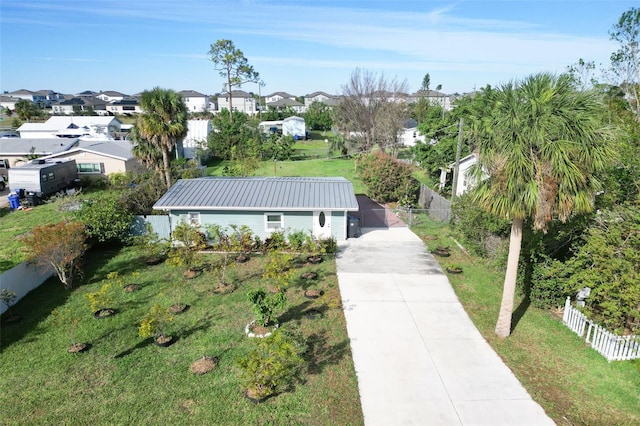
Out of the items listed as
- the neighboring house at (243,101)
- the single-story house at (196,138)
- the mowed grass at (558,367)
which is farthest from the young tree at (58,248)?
the neighboring house at (243,101)

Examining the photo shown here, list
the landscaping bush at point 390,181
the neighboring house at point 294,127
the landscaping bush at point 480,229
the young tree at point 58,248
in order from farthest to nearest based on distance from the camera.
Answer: the neighboring house at point 294,127, the landscaping bush at point 390,181, the landscaping bush at point 480,229, the young tree at point 58,248

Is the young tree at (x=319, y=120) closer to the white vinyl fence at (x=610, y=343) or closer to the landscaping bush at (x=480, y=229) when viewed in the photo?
the landscaping bush at (x=480, y=229)

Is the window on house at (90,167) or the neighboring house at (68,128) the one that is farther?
the neighboring house at (68,128)

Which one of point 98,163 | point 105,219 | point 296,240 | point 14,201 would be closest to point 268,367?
point 296,240

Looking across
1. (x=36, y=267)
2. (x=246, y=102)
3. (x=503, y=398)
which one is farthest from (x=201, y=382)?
(x=246, y=102)

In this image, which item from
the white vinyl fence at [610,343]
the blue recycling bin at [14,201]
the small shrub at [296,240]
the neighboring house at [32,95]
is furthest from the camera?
the neighboring house at [32,95]

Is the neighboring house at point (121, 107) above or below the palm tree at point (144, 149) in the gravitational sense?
Answer: above

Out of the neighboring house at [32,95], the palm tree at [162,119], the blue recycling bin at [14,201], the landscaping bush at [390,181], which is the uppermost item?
the neighboring house at [32,95]
